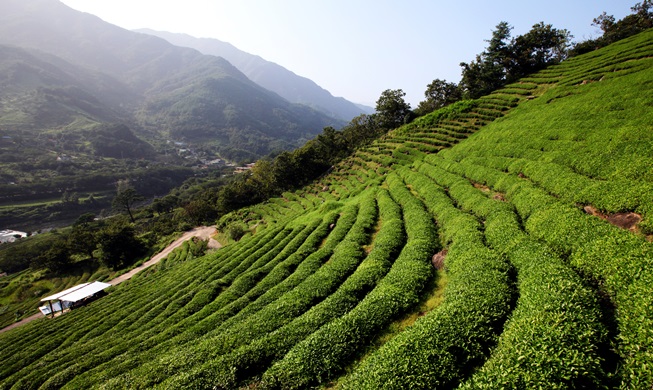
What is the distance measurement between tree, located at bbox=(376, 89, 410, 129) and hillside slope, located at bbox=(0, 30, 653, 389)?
56.9m

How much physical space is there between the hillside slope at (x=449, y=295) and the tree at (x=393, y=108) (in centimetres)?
5689

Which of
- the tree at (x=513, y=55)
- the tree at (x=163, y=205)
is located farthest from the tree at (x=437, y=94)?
the tree at (x=163, y=205)

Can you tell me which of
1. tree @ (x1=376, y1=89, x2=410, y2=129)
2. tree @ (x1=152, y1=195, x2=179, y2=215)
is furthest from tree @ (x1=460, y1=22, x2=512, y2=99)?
tree @ (x1=152, y1=195, x2=179, y2=215)

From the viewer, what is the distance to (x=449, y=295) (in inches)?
523

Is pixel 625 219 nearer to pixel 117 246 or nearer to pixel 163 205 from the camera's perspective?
pixel 117 246

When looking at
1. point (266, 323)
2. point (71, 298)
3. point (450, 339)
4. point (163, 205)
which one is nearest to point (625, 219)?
point (450, 339)

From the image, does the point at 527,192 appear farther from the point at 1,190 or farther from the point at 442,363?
the point at 1,190

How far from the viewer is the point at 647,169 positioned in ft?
54.5

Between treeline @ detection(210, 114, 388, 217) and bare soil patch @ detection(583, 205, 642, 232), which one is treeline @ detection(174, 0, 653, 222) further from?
bare soil patch @ detection(583, 205, 642, 232)

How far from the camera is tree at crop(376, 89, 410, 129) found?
92.2 metres

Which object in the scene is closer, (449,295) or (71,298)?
(449,295)

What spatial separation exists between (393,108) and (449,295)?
87.7 m

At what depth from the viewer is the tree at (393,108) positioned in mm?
92188

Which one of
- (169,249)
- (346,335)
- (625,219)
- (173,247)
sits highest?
(625,219)
